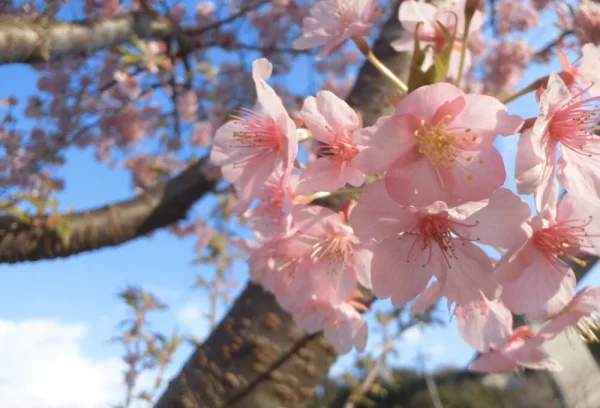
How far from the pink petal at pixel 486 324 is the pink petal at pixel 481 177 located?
323 millimetres

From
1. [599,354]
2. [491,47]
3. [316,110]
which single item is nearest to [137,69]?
[316,110]

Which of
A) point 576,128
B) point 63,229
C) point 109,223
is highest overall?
point 576,128

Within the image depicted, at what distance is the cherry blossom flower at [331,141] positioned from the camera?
2.26 feet

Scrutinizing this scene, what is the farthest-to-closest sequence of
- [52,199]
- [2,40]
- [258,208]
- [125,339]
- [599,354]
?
[599,354] → [125,339] → [52,199] → [2,40] → [258,208]

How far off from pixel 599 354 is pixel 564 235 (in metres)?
10.1

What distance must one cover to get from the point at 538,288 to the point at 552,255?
0.06m

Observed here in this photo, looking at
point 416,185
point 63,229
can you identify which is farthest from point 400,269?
point 63,229

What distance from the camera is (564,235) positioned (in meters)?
Result: 0.72

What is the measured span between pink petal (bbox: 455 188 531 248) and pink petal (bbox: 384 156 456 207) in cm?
8

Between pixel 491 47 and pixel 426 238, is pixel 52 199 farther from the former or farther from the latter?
pixel 491 47

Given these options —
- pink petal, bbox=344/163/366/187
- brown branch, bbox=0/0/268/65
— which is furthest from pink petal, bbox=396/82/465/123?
brown branch, bbox=0/0/268/65

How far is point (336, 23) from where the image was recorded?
1014mm

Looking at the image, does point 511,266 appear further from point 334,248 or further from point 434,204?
point 334,248

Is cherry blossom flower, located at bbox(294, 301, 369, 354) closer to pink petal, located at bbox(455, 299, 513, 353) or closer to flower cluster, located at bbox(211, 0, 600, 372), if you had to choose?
flower cluster, located at bbox(211, 0, 600, 372)
